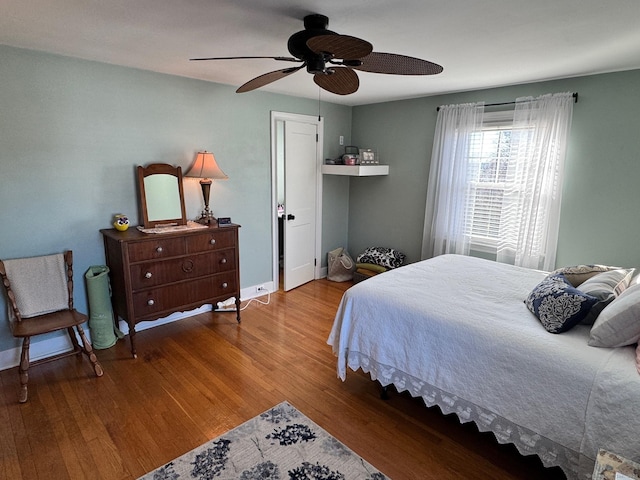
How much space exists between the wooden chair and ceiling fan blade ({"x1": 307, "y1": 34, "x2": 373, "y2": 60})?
2437mm

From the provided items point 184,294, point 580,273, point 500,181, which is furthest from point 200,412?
point 500,181

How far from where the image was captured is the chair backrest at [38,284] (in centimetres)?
254

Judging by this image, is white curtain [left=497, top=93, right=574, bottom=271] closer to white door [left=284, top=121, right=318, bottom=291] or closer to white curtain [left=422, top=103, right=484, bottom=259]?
white curtain [left=422, top=103, right=484, bottom=259]

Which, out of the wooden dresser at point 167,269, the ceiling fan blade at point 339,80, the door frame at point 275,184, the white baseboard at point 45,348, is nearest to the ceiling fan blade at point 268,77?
the ceiling fan blade at point 339,80

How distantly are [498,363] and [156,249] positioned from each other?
2554 millimetres

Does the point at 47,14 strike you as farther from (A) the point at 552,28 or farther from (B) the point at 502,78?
(B) the point at 502,78

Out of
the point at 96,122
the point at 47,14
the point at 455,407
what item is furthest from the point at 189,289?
the point at 455,407

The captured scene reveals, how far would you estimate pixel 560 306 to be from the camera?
1.85 metres

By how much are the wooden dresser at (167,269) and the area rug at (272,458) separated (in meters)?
1.32

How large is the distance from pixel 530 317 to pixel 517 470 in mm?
793

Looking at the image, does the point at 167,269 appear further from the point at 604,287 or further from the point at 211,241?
the point at 604,287

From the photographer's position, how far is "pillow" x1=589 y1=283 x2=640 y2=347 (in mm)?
1581

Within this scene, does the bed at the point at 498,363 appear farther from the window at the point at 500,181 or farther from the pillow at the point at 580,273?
the window at the point at 500,181

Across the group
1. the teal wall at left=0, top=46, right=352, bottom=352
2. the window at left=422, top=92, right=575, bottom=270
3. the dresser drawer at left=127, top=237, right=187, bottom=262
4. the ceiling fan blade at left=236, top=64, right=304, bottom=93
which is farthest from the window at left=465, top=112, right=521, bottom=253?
the dresser drawer at left=127, top=237, right=187, bottom=262
